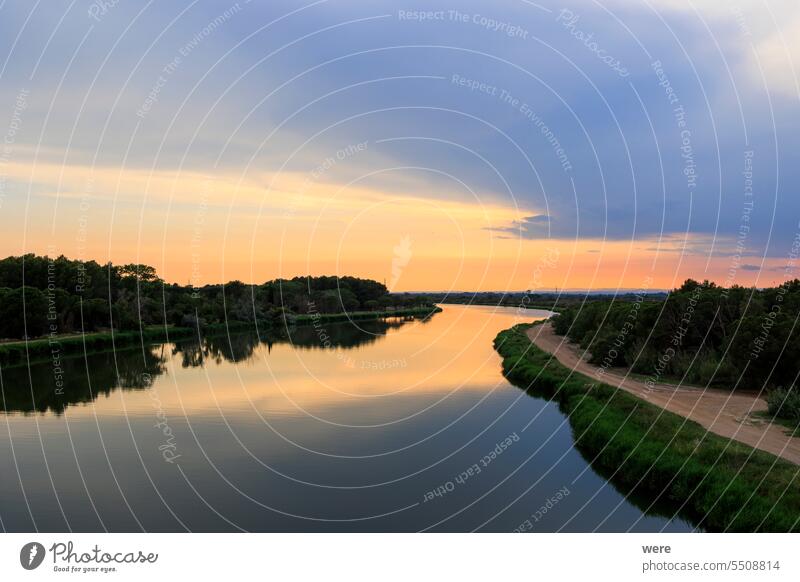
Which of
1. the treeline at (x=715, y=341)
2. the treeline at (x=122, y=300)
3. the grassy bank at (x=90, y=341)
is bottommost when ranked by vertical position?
the treeline at (x=715, y=341)

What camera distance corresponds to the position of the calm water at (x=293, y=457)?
1706 cm

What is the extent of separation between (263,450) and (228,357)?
34570 millimetres

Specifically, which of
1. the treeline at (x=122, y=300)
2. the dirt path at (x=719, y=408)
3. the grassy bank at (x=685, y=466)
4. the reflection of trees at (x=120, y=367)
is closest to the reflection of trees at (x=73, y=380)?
the reflection of trees at (x=120, y=367)

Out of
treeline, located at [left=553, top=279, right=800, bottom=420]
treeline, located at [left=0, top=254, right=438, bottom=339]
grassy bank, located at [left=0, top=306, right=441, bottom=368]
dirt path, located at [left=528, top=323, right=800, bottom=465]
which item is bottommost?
dirt path, located at [left=528, top=323, right=800, bottom=465]

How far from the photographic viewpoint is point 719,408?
27.2 metres

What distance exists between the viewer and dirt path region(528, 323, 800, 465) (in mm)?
20281

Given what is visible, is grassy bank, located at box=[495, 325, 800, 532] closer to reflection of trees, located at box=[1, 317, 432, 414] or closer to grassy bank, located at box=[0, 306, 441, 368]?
reflection of trees, located at box=[1, 317, 432, 414]

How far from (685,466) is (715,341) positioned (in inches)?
954

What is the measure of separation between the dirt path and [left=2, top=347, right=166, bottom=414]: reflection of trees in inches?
1056

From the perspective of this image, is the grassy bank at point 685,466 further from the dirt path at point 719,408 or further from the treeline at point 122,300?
the treeline at point 122,300

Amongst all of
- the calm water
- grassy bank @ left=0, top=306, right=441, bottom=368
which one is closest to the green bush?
the calm water

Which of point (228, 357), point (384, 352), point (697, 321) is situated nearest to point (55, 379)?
point (228, 357)
